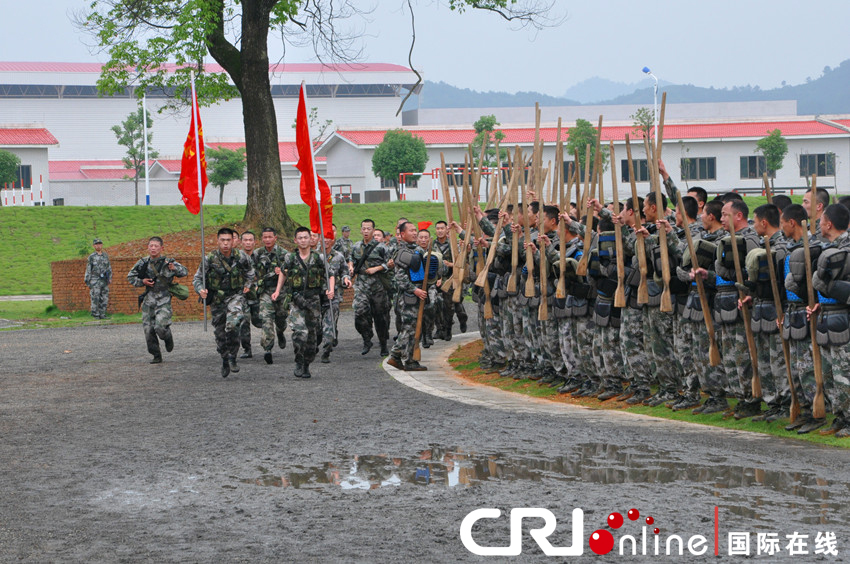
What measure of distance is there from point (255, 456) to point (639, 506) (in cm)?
341

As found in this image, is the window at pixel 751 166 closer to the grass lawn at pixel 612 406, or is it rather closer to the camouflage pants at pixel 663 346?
the grass lawn at pixel 612 406

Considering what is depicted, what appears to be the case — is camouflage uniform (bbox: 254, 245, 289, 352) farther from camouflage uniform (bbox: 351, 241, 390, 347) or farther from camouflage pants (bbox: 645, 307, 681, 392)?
camouflage pants (bbox: 645, 307, 681, 392)

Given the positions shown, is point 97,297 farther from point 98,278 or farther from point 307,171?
point 307,171

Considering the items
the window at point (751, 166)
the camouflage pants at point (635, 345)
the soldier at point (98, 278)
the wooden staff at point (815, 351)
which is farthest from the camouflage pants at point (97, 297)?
the window at point (751, 166)

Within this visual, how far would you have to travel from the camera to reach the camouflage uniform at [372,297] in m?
17.4

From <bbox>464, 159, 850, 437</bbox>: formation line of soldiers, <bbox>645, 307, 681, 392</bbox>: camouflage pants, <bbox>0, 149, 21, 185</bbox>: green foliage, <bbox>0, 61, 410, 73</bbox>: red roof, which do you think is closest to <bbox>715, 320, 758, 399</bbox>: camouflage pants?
<bbox>464, 159, 850, 437</bbox>: formation line of soldiers

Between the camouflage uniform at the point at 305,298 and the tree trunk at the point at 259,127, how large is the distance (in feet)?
48.1

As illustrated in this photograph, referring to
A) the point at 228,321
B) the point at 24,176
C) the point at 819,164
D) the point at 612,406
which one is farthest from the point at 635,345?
the point at 24,176

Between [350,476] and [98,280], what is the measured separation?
2058 centimetres

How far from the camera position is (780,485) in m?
7.27

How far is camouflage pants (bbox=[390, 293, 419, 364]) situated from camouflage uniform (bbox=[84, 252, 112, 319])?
13.9 m

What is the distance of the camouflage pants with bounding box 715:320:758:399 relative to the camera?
1020 cm

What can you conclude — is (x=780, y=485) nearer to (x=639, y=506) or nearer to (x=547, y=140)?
(x=639, y=506)

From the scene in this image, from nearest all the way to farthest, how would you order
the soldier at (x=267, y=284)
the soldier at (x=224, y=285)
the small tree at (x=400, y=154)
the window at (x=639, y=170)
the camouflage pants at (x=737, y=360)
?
the camouflage pants at (x=737, y=360), the soldier at (x=224, y=285), the soldier at (x=267, y=284), the window at (x=639, y=170), the small tree at (x=400, y=154)
